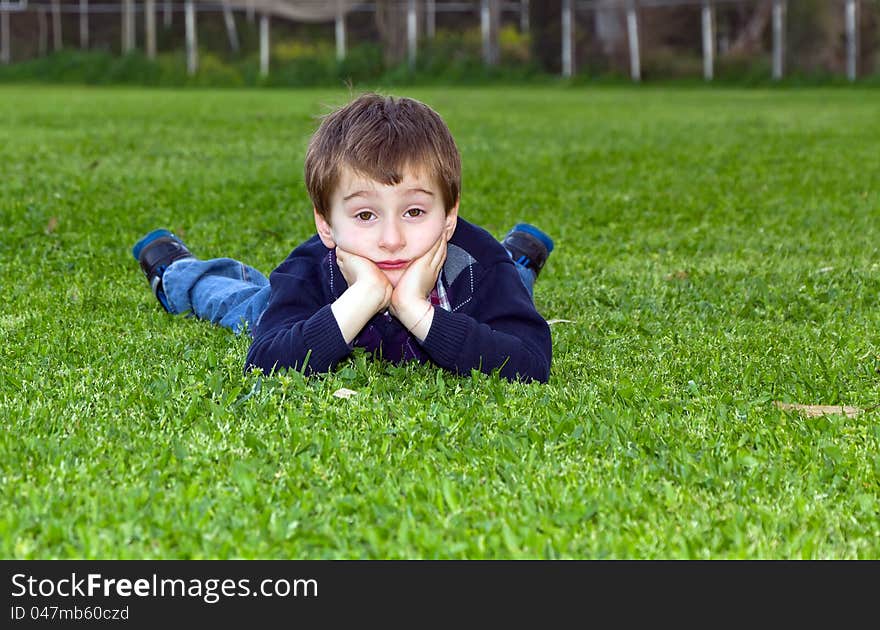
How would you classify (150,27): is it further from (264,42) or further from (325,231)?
(325,231)

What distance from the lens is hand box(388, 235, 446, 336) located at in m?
3.72

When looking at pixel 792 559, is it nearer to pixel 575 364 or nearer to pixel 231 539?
pixel 231 539

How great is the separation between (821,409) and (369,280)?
136 cm

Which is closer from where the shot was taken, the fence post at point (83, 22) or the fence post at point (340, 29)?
the fence post at point (340, 29)

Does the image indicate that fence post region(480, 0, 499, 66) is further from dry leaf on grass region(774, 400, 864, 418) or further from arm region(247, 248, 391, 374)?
dry leaf on grass region(774, 400, 864, 418)

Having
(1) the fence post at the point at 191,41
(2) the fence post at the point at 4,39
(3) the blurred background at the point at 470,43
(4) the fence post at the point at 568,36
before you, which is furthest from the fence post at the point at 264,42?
(2) the fence post at the point at 4,39

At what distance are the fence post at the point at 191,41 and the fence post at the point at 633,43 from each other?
30.8ft

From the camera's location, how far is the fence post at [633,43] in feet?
86.1

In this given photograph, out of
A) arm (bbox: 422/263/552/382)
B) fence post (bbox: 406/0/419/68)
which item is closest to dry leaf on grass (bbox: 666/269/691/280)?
arm (bbox: 422/263/552/382)
